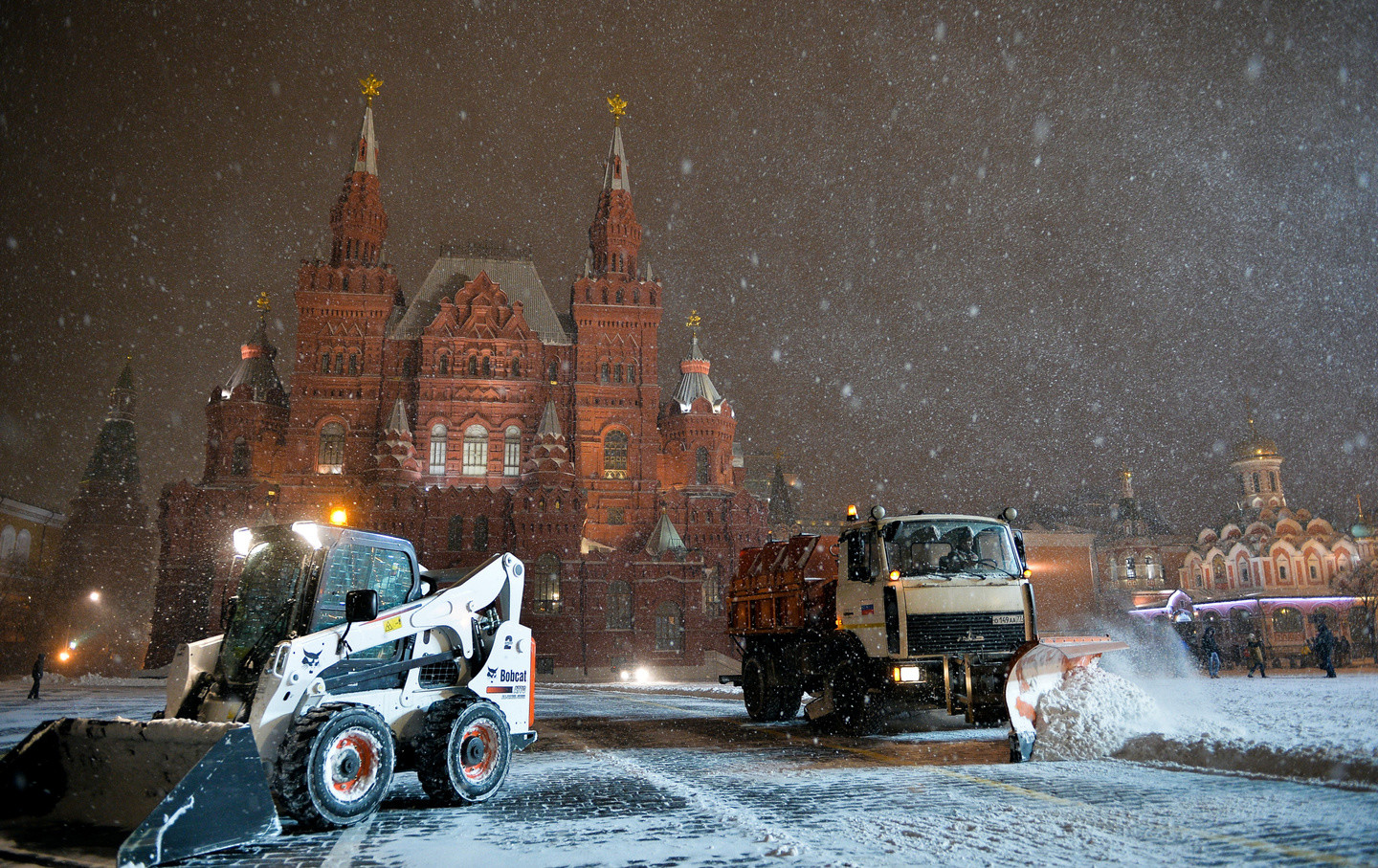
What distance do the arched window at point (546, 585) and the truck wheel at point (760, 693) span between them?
27.6 m

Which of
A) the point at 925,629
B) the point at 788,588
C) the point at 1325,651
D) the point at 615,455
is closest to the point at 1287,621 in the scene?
the point at 1325,651

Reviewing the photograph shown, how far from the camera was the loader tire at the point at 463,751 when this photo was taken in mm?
7566

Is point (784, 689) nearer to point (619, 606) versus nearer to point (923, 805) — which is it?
point (923, 805)

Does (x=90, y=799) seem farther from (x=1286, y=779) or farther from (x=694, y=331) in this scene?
(x=694, y=331)

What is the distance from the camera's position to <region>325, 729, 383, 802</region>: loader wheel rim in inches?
264

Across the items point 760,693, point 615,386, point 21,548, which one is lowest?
point 760,693

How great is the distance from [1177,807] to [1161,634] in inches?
1301

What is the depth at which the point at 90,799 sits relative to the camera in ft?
21.7

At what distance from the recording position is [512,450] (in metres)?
46.8

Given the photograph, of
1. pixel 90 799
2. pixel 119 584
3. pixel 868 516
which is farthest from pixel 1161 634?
pixel 119 584

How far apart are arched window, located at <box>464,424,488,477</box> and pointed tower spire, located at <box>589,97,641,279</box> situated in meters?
11.5

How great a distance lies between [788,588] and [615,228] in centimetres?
4010

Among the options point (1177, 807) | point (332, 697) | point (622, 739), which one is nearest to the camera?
point (1177, 807)

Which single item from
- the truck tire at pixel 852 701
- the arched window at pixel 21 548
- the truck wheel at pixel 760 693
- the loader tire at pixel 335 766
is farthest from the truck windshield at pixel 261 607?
the arched window at pixel 21 548
